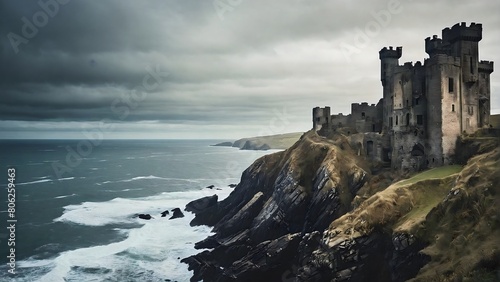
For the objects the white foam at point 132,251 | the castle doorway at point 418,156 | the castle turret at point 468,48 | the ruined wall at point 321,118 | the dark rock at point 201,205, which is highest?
the castle turret at point 468,48

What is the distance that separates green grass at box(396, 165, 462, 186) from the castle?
84.4 inches

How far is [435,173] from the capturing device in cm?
4597

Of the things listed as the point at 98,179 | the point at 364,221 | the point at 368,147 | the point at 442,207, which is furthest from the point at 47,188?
the point at 442,207

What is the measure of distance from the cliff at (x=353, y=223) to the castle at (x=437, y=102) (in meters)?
3.38

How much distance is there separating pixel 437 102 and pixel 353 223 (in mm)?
23692

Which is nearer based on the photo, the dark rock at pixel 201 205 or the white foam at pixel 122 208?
the white foam at pixel 122 208

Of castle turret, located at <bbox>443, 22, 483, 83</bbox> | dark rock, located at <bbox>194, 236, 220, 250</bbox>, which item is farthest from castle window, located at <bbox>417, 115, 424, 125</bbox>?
dark rock, located at <bbox>194, 236, 220, 250</bbox>

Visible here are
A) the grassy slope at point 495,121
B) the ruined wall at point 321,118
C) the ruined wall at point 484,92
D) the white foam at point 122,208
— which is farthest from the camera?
the ruined wall at point 321,118

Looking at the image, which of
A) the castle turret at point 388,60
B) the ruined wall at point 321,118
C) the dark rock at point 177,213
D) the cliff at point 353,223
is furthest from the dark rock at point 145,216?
the castle turret at point 388,60

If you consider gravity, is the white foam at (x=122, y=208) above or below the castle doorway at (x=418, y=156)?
below

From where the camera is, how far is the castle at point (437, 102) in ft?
163

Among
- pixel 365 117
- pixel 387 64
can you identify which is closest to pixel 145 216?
pixel 365 117

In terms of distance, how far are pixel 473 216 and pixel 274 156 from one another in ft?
157

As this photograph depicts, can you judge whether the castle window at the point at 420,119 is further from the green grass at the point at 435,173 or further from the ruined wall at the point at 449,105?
the green grass at the point at 435,173
